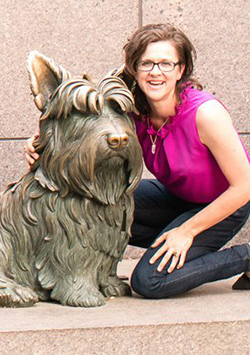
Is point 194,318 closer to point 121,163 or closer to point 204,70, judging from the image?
point 121,163

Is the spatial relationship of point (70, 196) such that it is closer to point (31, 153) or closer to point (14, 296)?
point (31, 153)

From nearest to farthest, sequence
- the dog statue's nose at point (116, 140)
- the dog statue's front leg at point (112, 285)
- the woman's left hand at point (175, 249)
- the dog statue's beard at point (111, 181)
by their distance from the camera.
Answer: the dog statue's nose at point (116, 140), the dog statue's beard at point (111, 181), the dog statue's front leg at point (112, 285), the woman's left hand at point (175, 249)

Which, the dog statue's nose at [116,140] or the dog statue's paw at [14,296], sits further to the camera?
the dog statue's paw at [14,296]

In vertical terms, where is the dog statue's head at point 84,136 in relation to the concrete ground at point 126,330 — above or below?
above

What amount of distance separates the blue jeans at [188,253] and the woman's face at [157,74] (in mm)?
679

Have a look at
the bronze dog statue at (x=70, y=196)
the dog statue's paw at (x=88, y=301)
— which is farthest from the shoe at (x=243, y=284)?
the dog statue's paw at (x=88, y=301)

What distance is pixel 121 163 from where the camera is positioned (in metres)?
3.27

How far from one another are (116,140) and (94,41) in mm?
2173

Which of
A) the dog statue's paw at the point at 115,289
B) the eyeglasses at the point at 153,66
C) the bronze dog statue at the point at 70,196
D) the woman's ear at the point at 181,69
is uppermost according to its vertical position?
the eyeglasses at the point at 153,66

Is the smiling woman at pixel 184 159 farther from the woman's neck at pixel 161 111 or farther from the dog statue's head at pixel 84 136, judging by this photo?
the dog statue's head at pixel 84 136

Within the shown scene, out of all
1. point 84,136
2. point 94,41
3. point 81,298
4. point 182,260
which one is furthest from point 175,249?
point 94,41

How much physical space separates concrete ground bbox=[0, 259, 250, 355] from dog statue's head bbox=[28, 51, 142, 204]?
1.73ft

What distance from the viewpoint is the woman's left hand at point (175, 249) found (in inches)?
143

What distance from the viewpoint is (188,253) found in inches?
146
